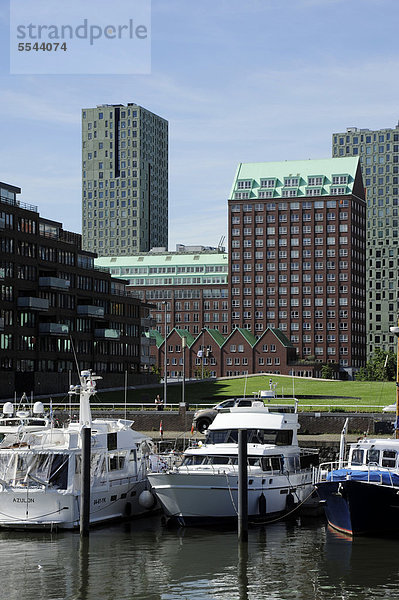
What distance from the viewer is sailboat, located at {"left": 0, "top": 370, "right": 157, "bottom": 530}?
43906 mm

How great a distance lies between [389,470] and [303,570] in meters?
9.26

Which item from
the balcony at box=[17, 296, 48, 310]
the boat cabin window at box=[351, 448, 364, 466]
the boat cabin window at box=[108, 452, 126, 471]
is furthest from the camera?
the balcony at box=[17, 296, 48, 310]

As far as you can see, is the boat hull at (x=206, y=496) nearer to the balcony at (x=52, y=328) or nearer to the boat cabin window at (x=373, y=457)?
the boat cabin window at (x=373, y=457)

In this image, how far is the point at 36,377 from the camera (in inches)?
4978

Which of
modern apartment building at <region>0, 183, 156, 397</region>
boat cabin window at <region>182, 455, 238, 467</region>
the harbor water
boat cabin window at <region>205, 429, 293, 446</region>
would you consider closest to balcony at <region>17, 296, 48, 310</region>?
modern apartment building at <region>0, 183, 156, 397</region>

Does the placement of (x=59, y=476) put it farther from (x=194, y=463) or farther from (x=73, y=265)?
(x=73, y=265)

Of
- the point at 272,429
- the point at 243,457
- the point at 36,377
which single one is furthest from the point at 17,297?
the point at 243,457

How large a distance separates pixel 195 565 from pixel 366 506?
353 inches

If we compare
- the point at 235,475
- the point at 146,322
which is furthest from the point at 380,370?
the point at 235,475

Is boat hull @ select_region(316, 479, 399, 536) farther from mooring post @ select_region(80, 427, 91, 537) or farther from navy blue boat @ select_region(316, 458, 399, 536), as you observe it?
mooring post @ select_region(80, 427, 91, 537)

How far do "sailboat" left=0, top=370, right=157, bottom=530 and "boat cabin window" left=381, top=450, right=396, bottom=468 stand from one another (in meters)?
11.5

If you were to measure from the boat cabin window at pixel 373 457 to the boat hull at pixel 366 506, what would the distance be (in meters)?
2.75

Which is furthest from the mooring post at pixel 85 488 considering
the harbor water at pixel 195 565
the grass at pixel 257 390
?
the grass at pixel 257 390

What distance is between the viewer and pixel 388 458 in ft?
149
